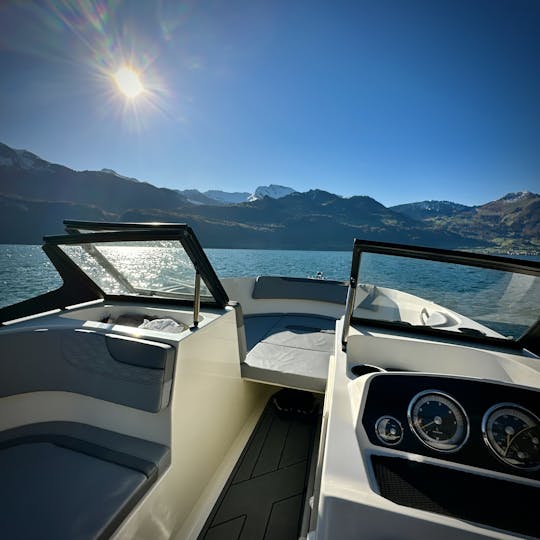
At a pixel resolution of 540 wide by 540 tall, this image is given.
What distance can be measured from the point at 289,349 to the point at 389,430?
2123mm

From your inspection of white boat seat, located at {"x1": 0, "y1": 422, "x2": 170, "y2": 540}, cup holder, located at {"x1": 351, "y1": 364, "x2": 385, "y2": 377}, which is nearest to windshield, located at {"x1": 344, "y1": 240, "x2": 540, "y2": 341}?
cup holder, located at {"x1": 351, "y1": 364, "x2": 385, "y2": 377}

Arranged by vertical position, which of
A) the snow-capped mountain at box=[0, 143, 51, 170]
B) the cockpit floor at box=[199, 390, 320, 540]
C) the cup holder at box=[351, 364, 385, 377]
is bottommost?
the cockpit floor at box=[199, 390, 320, 540]

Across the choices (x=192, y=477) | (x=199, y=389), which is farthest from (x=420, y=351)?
(x=192, y=477)

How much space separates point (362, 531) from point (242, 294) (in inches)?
160

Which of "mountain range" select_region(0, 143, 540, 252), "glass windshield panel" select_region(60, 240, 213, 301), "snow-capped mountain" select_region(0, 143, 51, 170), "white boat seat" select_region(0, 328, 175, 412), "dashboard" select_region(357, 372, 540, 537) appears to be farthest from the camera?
"snow-capped mountain" select_region(0, 143, 51, 170)

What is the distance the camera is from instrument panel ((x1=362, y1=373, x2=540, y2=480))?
2.85ft

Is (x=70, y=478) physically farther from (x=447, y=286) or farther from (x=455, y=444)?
(x=447, y=286)

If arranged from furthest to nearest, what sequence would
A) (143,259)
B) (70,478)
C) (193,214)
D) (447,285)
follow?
1. (193,214)
2. (143,259)
3. (447,285)
4. (70,478)

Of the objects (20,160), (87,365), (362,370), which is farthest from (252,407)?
(20,160)

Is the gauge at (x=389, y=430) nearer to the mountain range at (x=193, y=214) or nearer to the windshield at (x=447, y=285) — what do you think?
the windshield at (x=447, y=285)

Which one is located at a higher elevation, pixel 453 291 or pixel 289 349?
pixel 453 291

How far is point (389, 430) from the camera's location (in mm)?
938

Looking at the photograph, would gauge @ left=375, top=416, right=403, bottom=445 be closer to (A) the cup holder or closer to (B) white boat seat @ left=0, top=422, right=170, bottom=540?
(A) the cup holder

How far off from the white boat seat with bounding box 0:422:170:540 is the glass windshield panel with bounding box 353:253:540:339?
1.62 meters
